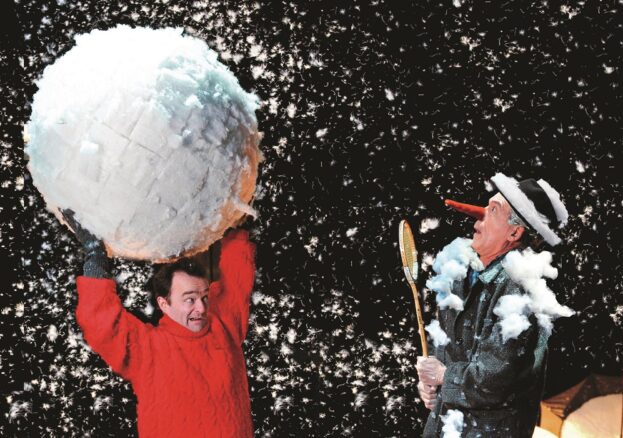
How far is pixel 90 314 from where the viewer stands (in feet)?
5.05

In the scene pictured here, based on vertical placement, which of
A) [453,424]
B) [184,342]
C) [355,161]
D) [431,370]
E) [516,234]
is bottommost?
[453,424]

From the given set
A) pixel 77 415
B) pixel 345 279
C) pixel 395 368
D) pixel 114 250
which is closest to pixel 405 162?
pixel 345 279

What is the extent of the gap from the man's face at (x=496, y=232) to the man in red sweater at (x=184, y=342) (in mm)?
641

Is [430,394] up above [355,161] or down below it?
below

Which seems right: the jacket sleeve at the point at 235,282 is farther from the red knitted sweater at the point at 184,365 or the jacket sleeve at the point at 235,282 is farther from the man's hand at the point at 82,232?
the man's hand at the point at 82,232

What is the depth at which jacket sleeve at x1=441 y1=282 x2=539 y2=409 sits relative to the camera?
1462 millimetres

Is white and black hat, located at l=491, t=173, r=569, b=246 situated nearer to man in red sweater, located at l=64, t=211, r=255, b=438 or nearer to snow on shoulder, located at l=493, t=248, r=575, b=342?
snow on shoulder, located at l=493, t=248, r=575, b=342

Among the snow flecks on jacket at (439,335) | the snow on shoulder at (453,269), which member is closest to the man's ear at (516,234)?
the snow on shoulder at (453,269)

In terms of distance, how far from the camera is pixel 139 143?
1320 mm

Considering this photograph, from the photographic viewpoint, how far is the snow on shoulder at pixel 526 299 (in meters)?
1.46

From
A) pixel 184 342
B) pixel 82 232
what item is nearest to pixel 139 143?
pixel 82 232

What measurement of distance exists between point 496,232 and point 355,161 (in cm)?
61

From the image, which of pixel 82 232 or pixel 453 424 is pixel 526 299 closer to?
pixel 453 424

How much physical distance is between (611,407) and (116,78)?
185 cm
